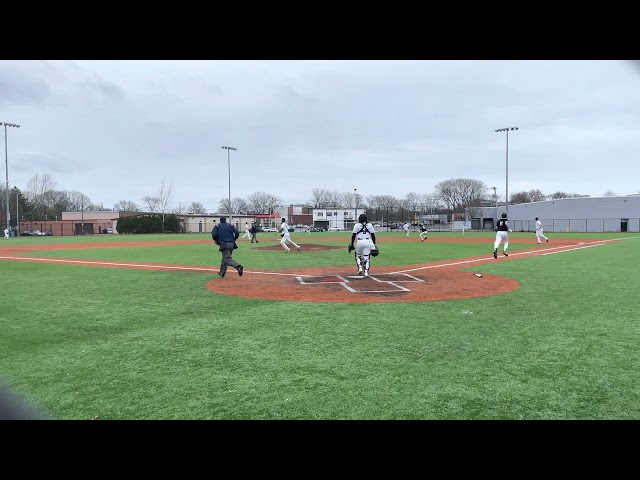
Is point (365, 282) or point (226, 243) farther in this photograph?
point (226, 243)

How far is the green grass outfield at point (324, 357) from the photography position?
3.60 meters

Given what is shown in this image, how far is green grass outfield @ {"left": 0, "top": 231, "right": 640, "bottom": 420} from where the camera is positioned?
360cm

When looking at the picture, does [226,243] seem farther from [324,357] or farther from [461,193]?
[461,193]

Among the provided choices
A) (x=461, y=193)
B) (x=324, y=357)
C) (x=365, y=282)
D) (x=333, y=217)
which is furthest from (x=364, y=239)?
(x=461, y=193)

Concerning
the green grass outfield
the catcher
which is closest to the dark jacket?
the green grass outfield

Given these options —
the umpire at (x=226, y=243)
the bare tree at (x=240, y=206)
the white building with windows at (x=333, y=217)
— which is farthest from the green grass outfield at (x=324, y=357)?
the bare tree at (x=240, y=206)

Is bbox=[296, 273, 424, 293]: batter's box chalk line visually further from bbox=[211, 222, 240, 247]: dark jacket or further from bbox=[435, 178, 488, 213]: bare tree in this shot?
bbox=[435, 178, 488, 213]: bare tree

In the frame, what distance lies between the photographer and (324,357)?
498 cm

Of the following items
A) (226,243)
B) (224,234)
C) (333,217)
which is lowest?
(226,243)
